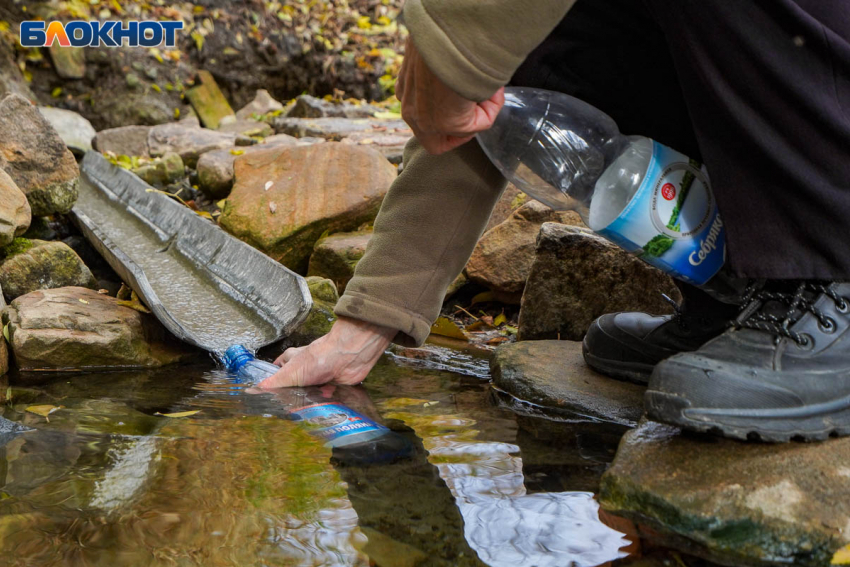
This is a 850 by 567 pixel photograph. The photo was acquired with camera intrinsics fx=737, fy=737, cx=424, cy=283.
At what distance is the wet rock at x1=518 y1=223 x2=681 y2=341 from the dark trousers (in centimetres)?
106

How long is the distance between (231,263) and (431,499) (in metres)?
1.90

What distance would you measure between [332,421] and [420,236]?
0.52 metres

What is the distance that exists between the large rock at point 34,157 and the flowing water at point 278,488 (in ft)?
5.71

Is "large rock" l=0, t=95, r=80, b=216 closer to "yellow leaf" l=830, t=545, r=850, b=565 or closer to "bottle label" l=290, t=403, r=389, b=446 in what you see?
"bottle label" l=290, t=403, r=389, b=446

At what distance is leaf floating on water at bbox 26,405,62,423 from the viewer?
175cm

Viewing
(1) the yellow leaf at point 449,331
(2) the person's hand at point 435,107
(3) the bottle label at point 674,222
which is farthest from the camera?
(1) the yellow leaf at point 449,331

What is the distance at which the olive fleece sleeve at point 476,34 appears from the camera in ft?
3.76

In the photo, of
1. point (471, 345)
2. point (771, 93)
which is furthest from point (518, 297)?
point (771, 93)

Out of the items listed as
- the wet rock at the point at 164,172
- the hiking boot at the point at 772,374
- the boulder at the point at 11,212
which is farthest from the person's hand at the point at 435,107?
the wet rock at the point at 164,172

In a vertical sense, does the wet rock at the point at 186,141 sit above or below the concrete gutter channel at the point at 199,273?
below

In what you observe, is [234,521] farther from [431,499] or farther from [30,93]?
[30,93]

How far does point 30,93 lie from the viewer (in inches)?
318

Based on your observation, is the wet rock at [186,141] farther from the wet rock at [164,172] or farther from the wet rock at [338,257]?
the wet rock at [338,257]

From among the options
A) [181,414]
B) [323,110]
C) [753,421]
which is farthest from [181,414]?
[323,110]
